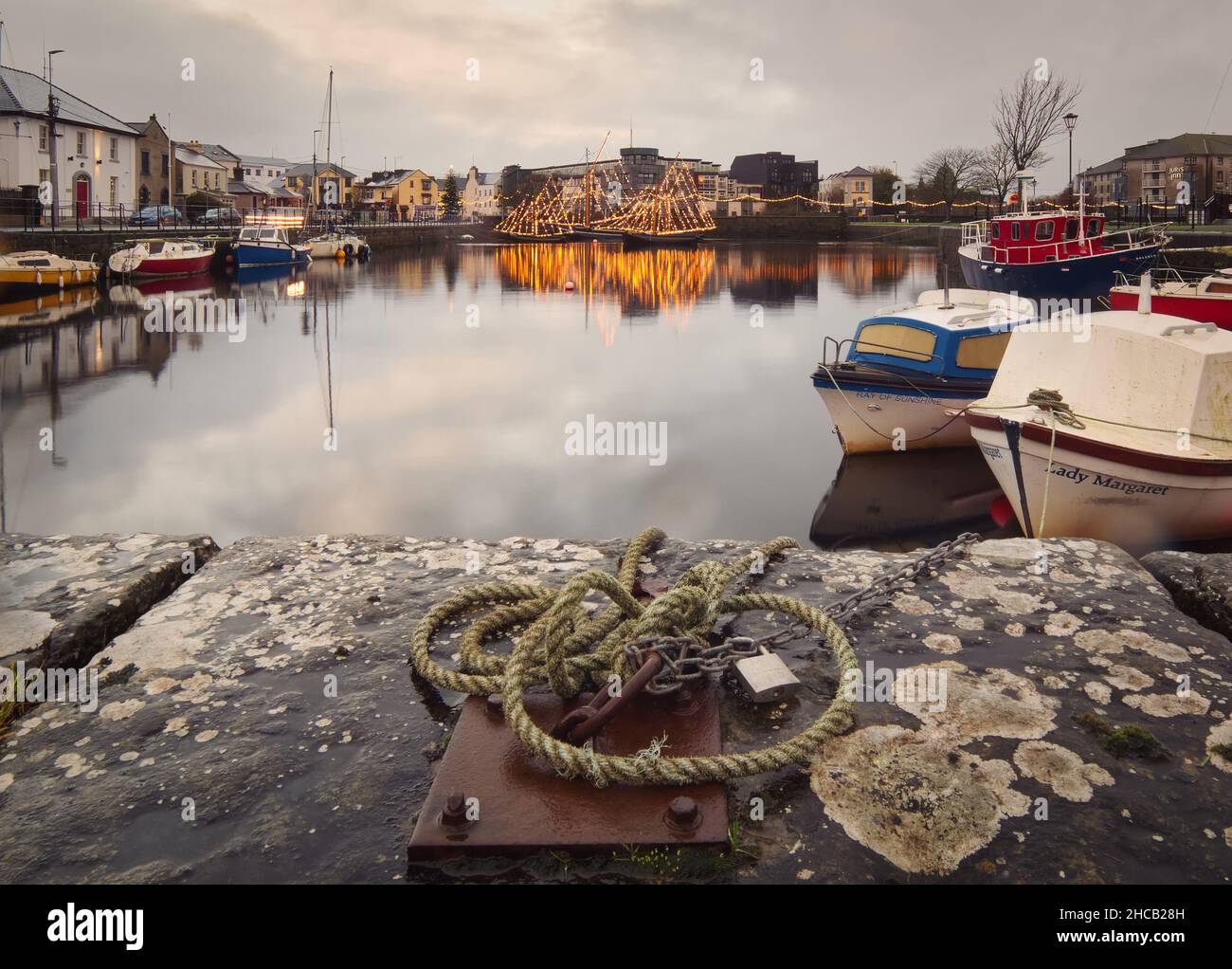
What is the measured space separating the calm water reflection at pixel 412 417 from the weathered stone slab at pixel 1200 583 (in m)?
8.45

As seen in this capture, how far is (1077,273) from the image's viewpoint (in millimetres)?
35312

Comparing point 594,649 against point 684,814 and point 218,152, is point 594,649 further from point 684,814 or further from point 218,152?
point 218,152

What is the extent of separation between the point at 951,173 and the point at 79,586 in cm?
13645

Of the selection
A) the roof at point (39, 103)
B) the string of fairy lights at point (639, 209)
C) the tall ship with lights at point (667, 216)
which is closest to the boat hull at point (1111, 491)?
the roof at point (39, 103)

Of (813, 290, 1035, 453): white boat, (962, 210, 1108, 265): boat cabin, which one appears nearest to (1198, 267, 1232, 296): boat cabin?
(813, 290, 1035, 453): white boat

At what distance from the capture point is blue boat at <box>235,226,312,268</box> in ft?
186

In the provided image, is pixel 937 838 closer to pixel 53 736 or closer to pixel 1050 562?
pixel 1050 562

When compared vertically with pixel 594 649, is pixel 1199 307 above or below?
Result: above

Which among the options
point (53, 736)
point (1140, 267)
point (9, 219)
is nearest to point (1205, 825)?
point (53, 736)

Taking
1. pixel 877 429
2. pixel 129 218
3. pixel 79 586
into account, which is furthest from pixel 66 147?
pixel 79 586

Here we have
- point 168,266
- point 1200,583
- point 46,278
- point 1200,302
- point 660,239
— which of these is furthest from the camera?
point 660,239

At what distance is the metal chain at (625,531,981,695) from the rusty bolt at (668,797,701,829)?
1.43ft
